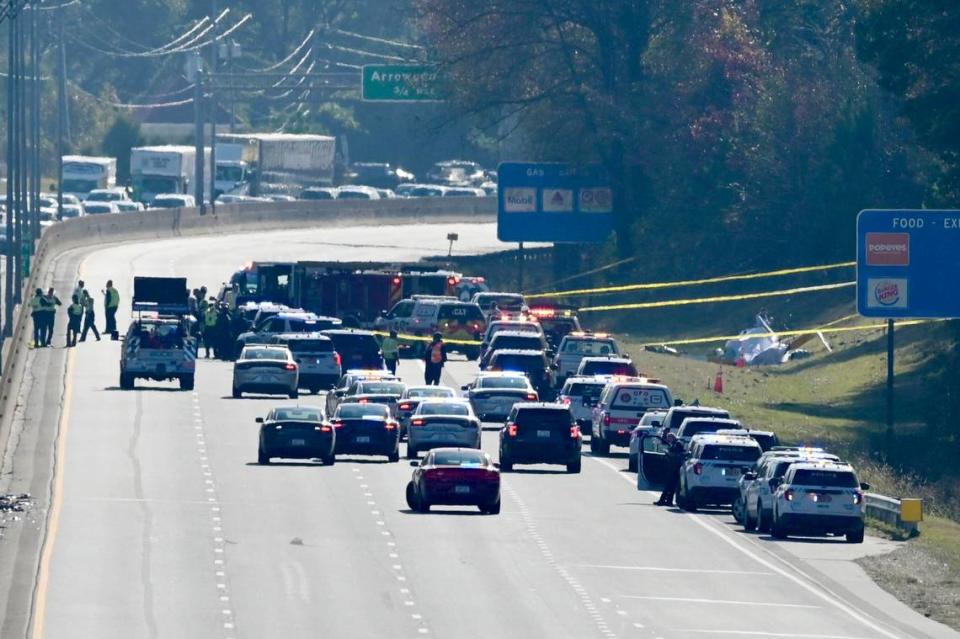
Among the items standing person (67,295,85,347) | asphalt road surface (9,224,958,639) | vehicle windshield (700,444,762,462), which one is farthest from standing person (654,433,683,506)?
standing person (67,295,85,347)

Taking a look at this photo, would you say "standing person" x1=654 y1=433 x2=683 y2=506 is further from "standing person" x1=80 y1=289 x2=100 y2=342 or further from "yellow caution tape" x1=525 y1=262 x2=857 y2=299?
"yellow caution tape" x1=525 y1=262 x2=857 y2=299

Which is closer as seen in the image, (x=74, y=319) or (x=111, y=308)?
(x=74, y=319)

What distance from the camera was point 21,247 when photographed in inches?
3268

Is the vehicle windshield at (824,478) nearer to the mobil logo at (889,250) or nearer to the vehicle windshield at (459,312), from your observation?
the mobil logo at (889,250)

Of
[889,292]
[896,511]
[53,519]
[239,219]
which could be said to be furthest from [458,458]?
[239,219]

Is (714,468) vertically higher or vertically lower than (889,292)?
lower

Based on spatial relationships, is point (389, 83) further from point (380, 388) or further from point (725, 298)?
point (380, 388)

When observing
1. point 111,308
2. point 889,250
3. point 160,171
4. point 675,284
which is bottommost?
point 111,308

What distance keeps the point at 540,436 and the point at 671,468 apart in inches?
160

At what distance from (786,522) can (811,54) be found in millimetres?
59797

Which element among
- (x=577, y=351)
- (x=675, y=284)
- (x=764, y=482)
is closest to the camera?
(x=764, y=482)

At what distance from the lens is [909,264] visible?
2073 inches

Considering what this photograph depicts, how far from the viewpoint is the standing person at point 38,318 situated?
6512cm

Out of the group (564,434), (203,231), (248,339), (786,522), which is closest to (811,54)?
(203,231)
